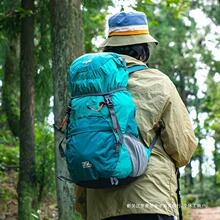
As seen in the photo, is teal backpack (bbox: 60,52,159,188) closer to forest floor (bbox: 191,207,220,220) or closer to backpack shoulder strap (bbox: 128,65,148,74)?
backpack shoulder strap (bbox: 128,65,148,74)

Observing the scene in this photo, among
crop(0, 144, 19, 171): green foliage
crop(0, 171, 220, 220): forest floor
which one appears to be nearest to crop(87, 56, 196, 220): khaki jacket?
crop(0, 171, 220, 220): forest floor

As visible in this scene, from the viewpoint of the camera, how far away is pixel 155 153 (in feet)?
9.73

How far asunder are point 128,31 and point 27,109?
183 inches

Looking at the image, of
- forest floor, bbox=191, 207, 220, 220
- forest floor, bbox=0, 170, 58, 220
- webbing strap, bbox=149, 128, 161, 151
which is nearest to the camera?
webbing strap, bbox=149, 128, 161, 151

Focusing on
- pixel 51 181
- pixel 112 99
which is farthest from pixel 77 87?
pixel 51 181

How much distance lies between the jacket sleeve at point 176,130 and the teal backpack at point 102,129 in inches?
5.0

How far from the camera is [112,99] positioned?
2.81 meters

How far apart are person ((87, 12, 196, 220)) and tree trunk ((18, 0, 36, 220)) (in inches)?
173

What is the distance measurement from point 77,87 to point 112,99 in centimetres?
23

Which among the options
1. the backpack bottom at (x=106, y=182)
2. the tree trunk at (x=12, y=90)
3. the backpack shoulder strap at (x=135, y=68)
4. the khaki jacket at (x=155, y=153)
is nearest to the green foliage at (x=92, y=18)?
the tree trunk at (x=12, y=90)

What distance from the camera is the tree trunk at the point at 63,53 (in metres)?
5.25

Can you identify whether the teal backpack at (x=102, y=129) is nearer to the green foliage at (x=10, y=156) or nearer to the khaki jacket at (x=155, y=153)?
the khaki jacket at (x=155, y=153)

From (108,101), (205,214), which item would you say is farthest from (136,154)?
(205,214)

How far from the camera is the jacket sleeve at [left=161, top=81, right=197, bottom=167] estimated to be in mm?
2975
